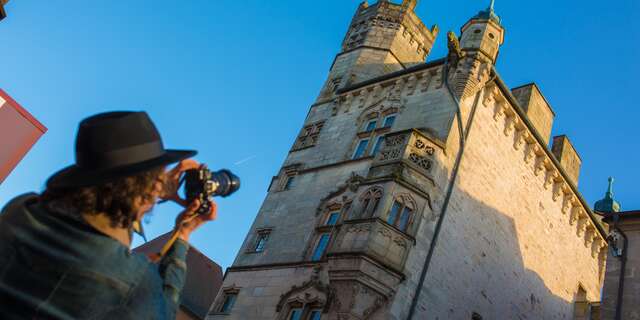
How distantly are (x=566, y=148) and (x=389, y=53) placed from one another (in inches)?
373

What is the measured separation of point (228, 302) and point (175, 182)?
16.6 m

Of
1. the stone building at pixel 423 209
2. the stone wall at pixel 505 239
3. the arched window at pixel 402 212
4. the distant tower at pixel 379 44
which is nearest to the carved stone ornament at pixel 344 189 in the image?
the stone building at pixel 423 209

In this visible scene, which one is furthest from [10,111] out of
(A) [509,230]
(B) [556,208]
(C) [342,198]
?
(B) [556,208]

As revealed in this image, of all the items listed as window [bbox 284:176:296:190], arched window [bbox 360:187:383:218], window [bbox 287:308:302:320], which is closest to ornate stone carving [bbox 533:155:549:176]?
arched window [bbox 360:187:383:218]

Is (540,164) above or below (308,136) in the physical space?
above

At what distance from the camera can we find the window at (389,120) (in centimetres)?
1931

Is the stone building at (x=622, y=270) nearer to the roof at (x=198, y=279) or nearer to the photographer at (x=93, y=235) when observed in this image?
the photographer at (x=93, y=235)

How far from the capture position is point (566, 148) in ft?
80.3

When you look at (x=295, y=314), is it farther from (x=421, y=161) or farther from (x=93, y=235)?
(x=93, y=235)

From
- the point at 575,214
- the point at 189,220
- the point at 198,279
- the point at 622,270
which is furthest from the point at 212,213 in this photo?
the point at 198,279

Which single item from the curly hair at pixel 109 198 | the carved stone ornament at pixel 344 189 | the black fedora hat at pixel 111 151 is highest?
the carved stone ornament at pixel 344 189

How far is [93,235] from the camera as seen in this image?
1.89 m

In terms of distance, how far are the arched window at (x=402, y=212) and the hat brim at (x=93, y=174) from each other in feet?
42.2

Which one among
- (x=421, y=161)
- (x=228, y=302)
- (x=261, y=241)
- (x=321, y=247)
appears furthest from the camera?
(x=261, y=241)
